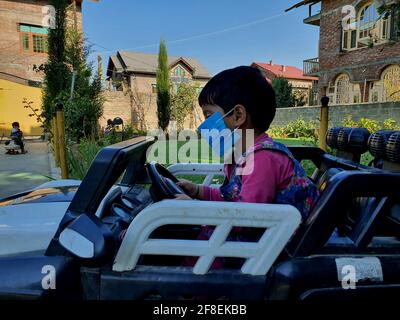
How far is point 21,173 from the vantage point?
7.20 metres

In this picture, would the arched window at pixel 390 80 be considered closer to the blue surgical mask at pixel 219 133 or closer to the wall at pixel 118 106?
the wall at pixel 118 106

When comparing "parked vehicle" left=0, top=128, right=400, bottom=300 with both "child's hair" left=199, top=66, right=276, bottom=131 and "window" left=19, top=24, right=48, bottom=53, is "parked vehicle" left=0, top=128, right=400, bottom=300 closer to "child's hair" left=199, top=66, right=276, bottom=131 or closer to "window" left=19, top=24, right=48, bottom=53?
"child's hair" left=199, top=66, right=276, bottom=131

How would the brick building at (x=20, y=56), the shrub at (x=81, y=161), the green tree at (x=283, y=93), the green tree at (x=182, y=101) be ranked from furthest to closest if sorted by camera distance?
the green tree at (x=283, y=93)
the green tree at (x=182, y=101)
the brick building at (x=20, y=56)
the shrub at (x=81, y=161)

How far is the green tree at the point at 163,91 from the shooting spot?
20.8 m

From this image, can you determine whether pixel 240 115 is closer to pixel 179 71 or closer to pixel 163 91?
pixel 163 91

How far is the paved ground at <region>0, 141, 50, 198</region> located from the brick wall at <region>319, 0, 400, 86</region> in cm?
1332

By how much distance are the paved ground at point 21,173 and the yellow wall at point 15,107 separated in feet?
28.9

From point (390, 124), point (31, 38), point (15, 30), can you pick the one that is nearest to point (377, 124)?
point (390, 124)

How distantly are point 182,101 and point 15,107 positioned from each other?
928 centimetres

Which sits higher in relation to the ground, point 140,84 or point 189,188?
point 140,84

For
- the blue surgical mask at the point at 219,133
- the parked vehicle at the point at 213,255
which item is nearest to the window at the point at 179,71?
the blue surgical mask at the point at 219,133

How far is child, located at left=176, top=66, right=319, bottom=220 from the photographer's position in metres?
1.36
